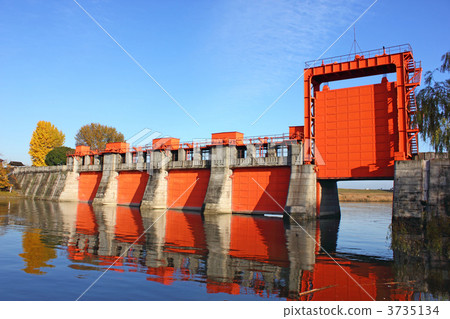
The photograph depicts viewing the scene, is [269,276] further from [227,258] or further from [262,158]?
[262,158]

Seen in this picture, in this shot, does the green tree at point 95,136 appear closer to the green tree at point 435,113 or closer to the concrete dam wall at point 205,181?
the concrete dam wall at point 205,181

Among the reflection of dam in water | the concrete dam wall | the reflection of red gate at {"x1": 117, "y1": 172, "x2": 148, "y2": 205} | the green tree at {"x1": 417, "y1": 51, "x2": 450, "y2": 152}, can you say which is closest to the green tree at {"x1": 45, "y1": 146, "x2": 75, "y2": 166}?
the concrete dam wall

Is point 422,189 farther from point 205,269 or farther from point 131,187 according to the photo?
point 131,187

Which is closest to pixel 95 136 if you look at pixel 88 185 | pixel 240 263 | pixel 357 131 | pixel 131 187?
pixel 88 185

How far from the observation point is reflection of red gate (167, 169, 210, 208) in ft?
138

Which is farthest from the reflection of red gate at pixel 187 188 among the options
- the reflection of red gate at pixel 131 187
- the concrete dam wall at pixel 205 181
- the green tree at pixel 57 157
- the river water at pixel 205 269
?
the green tree at pixel 57 157

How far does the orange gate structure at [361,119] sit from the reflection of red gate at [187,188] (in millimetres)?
14773

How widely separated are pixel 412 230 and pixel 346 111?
527 inches

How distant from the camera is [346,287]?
9781 millimetres

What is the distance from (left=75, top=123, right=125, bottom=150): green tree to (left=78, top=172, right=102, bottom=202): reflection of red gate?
3077 centimetres

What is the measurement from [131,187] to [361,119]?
34660mm

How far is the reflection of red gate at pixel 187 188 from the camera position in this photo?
138ft

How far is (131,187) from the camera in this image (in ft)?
165

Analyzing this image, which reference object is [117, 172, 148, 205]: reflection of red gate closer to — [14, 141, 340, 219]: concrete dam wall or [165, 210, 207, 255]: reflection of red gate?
[14, 141, 340, 219]: concrete dam wall
